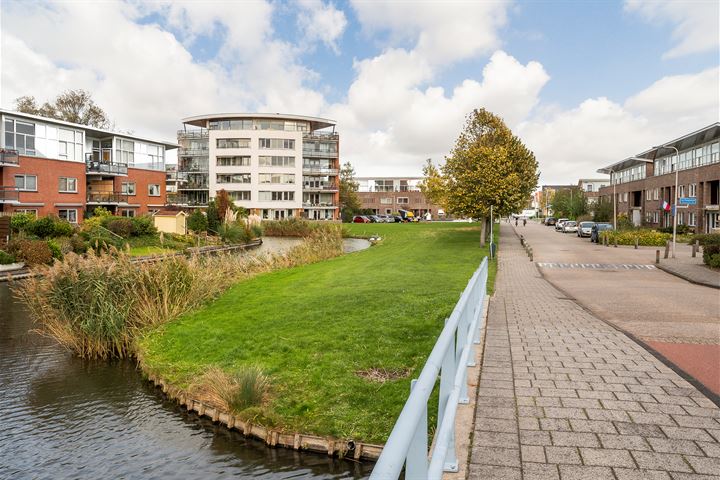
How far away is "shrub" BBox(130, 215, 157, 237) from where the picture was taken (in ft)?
122

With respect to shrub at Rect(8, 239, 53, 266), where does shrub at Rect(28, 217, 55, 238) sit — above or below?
above

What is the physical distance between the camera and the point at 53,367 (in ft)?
37.4

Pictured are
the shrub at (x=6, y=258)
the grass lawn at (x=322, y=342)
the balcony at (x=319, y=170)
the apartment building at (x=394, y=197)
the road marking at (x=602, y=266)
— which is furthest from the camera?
the apartment building at (x=394, y=197)

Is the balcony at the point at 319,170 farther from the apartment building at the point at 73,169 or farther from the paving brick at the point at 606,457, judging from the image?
the paving brick at the point at 606,457

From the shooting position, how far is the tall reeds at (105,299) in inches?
476

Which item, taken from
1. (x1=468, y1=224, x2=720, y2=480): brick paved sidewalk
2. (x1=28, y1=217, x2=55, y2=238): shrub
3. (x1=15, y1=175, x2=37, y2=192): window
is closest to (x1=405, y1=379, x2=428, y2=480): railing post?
(x1=468, y1=224, x2=720, y2=480): brick paved sidewalk

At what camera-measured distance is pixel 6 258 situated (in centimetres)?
2473

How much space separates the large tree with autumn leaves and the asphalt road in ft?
18.4

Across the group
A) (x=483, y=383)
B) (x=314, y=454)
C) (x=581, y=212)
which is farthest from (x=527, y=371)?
(x=581, y=212)

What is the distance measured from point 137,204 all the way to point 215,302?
4150cm

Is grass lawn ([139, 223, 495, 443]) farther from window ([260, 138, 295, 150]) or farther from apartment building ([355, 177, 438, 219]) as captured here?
apartment building ([355, 177, 438, 219])

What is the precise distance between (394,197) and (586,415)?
115m

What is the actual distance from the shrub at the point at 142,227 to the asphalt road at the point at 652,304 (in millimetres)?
25175

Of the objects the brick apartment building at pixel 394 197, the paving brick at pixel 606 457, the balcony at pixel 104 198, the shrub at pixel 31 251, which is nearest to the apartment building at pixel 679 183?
the paving brick at pixel 606 457
